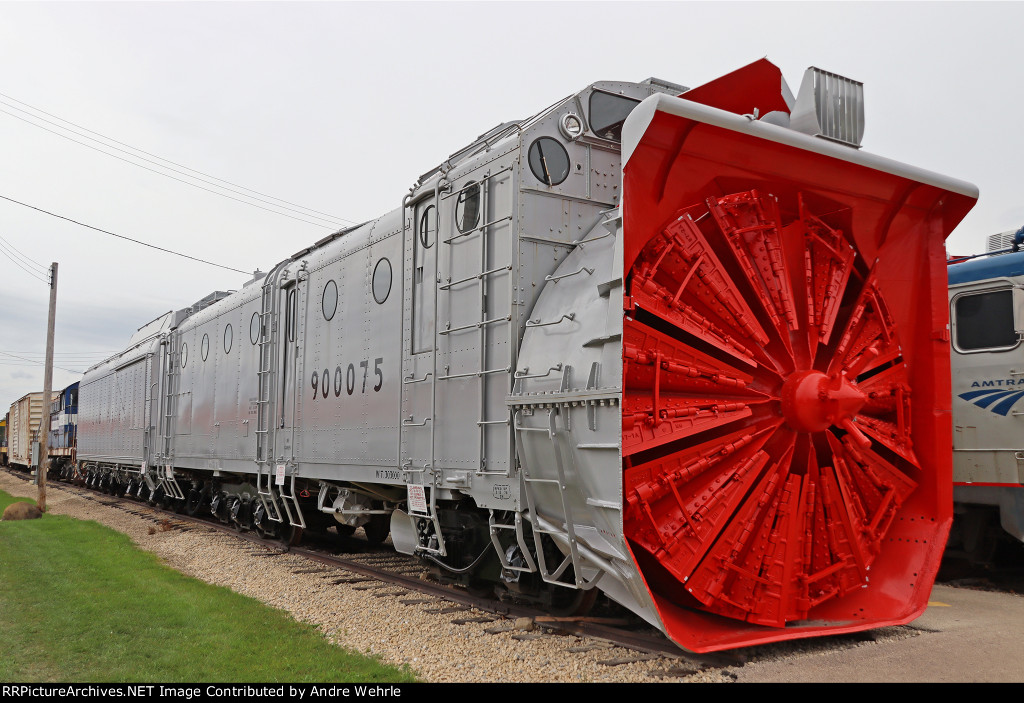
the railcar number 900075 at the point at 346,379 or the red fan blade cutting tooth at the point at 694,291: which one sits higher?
the red fan blade cutting tooth at the point at 694,291

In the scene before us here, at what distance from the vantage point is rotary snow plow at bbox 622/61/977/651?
195 inches

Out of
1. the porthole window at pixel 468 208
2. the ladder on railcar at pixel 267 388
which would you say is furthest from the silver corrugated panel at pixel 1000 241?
the ladder on railcar at pixel 267 388

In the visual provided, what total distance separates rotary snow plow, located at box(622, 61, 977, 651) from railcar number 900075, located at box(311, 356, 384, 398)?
13.0 ft

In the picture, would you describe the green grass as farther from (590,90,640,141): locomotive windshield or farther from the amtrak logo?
the amtrak logo

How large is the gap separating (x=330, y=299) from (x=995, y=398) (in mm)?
8128

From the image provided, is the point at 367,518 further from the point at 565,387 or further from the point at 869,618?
the point at 869,618

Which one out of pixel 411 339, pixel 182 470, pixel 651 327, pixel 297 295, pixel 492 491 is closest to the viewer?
pixel 651 327

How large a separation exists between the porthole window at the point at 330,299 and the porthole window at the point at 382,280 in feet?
3.99

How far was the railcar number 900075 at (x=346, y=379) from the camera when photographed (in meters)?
8.42

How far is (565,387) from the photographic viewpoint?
17.2ft

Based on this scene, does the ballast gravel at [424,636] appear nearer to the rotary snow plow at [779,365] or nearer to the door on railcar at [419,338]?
the rotary snow plow at [779,365]

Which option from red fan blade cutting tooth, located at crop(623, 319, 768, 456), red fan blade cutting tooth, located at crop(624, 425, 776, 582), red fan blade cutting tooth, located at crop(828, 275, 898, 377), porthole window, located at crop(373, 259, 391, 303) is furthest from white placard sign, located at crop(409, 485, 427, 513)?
red fan blade cutting tooth, located at crop(828, 275, 898, 377)
